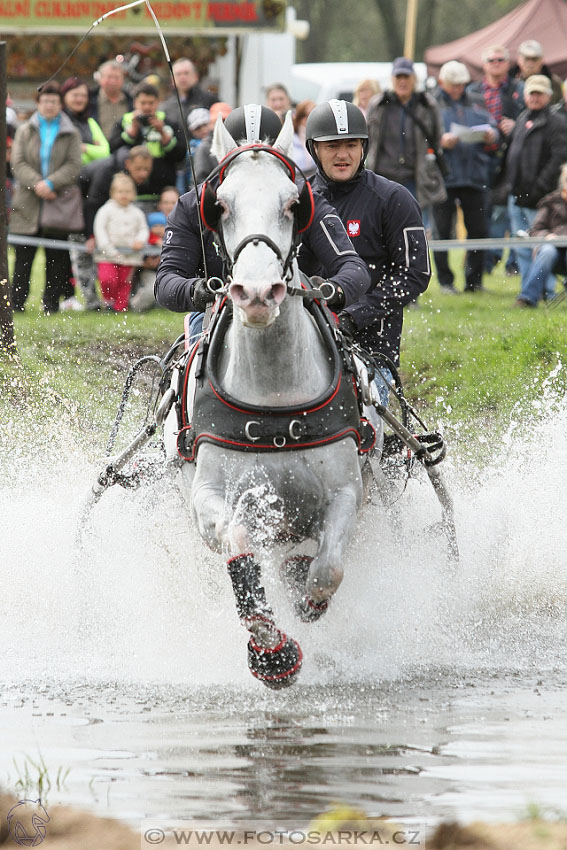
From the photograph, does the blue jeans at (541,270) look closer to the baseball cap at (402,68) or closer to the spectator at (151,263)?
the baseball cap at (402,68)

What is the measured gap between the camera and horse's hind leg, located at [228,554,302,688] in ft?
18.2

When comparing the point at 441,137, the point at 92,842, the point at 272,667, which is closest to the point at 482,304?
the point at 441,137

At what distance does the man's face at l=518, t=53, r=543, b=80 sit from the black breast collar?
995 cm

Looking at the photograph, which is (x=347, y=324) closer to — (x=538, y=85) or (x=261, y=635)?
(x=261, y=635)

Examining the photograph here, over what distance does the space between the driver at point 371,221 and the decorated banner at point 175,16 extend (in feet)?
36.0

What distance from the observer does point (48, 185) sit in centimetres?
1389

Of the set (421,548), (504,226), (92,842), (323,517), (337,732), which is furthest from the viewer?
(504,226)

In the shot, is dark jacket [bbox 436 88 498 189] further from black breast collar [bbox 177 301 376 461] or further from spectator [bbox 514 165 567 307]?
black breast collar [bbox 177 301 376 461]

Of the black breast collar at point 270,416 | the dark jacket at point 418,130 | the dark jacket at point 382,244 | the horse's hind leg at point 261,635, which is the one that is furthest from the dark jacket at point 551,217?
the horse's hind leg at point 261,635

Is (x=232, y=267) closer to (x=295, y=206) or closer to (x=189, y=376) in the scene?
(x=295, y=206)

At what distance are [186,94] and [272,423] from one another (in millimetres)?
10283

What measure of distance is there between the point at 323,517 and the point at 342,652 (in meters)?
0.86

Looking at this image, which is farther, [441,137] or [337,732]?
[441,137]

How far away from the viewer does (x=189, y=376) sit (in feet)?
20.6
